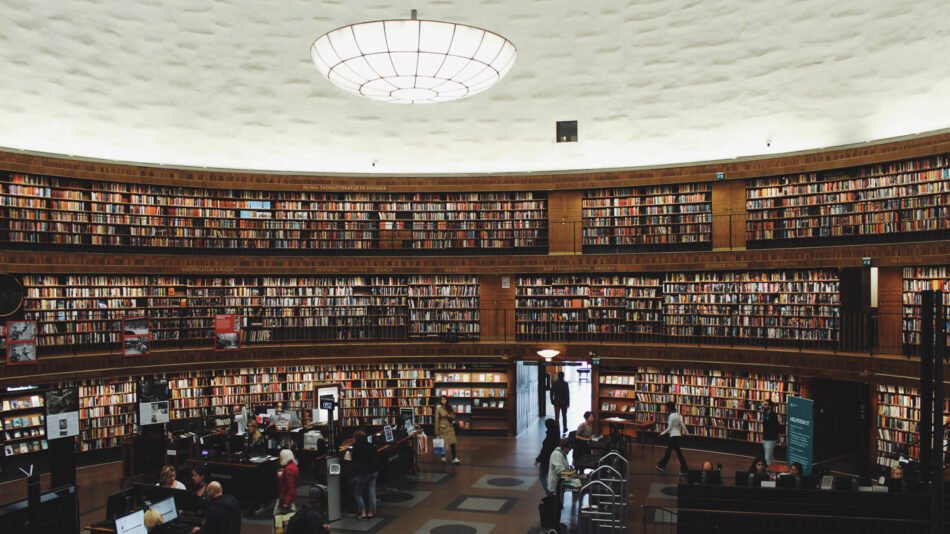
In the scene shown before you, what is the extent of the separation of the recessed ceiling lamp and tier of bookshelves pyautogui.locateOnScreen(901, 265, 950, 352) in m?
8.59

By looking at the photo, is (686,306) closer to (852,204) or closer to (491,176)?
(852,204)

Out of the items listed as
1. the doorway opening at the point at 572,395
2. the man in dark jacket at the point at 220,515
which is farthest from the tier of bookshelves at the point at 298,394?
the man in dark jacket at the point at 220,515

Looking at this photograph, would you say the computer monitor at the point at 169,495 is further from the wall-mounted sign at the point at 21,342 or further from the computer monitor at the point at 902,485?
the computer monitor at the point at 902,485

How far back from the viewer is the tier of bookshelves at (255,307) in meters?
12.2

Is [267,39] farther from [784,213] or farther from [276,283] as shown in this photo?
[784,213]

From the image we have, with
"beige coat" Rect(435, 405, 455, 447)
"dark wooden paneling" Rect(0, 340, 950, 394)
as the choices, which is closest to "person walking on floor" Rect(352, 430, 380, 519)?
"beige coat" Rect(435, 405, 455, 447)

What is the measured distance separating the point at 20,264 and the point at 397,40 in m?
8.89

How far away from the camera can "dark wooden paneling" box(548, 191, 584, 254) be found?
574 inches

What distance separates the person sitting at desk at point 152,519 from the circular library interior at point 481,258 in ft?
1.46

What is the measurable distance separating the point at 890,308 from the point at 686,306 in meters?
3.57

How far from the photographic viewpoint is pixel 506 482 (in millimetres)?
10625

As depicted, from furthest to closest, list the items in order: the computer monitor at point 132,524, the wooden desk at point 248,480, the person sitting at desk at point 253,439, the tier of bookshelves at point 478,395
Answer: the tier of bookshelves at point 478,395 < the person sitting at desk at point 253,439 < the wooden desk at point 248,480 < the computer monitor at point 132,524

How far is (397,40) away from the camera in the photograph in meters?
5.93

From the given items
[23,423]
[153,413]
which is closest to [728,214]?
[153,413]
